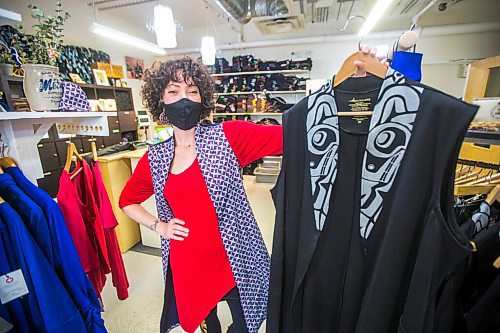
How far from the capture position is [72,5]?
5090mm

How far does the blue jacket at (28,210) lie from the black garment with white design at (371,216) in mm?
908

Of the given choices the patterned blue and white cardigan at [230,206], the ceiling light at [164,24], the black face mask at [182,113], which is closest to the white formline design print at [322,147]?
the patterned blue and white cardigan at [230,206]

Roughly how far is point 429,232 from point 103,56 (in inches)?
273

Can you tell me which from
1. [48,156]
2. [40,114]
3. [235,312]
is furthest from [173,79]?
[48,156]

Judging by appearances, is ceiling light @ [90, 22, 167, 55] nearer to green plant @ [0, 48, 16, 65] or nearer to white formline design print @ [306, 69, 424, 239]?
green plant @ [0, 48, 16, 65]

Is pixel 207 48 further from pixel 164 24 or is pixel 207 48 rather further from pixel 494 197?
pixel 494 197

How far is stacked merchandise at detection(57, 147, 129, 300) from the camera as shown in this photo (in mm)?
1338

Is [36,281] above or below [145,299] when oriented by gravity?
above

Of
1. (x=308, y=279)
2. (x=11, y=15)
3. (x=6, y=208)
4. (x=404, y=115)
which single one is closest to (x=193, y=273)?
(x=308, y=279)

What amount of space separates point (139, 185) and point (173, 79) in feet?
1.81

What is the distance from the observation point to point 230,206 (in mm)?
1103

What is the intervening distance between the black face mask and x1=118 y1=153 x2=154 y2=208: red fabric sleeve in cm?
23

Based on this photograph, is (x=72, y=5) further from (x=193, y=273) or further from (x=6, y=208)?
(x=193, y=273)

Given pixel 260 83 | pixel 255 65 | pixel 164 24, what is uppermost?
pixel 255 65
